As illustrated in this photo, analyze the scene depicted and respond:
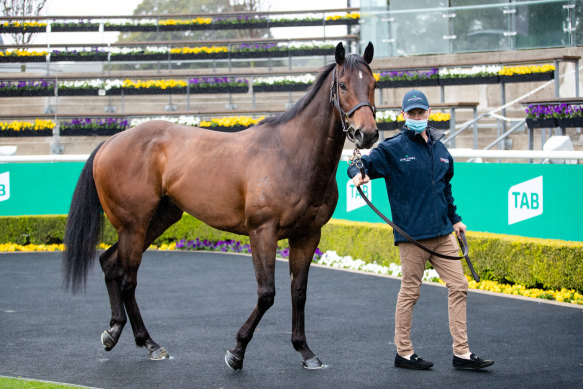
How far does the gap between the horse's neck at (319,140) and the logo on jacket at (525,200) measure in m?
3.35

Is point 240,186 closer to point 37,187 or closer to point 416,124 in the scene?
point 416,124

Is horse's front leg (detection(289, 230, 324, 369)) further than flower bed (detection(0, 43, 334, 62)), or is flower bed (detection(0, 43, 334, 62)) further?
flower bed (detection(0, 43, 334, 62))

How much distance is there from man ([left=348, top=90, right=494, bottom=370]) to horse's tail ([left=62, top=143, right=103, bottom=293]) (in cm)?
227

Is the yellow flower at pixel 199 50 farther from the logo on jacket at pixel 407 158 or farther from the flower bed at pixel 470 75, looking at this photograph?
the logo on jacket at pixel 407 158

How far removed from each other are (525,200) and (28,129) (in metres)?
12.1

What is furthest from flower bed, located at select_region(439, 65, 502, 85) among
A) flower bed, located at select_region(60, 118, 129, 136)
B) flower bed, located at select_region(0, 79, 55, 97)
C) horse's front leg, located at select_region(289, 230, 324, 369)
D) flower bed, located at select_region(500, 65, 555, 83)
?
horse's front leg, located at select_region(289, 230, 324, 369)

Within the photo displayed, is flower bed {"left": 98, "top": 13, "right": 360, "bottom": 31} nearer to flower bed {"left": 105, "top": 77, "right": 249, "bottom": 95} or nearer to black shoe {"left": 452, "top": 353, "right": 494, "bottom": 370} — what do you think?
flower bed {"left": 105, "top": 77, "right": 249, "bottom": 95}

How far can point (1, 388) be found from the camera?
3.90 m

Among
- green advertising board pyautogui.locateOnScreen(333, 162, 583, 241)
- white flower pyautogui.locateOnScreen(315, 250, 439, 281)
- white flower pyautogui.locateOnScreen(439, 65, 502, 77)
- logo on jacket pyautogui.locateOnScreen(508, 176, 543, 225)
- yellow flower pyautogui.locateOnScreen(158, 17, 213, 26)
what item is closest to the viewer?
green advertising board pyautogui.locateOnScreen(333, 162, 583, 241)

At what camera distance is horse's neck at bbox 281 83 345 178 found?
4.40m

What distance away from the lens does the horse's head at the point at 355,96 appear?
3912 millimetres

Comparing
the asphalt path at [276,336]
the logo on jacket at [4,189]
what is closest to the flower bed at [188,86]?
the logo on jacket at [4,189]

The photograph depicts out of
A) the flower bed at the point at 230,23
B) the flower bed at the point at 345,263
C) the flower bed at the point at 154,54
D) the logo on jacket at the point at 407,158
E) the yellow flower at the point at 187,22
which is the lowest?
the flower bed at the point at 345,263

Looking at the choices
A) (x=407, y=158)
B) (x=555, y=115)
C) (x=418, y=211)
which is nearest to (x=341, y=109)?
(x=407, y=158)
